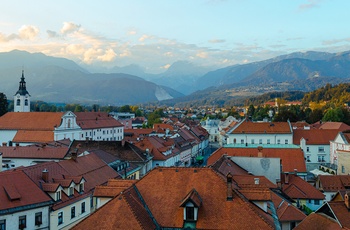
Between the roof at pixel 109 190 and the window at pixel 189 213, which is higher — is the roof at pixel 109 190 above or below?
above

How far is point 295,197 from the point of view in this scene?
45750 millimetres

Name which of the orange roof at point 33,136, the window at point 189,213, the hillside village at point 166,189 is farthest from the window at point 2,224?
the orange roof at point 33,136

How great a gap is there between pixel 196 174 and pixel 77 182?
1727 cm

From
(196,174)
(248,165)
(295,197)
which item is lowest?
(295,197)

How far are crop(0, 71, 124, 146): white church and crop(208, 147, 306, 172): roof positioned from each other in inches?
1457

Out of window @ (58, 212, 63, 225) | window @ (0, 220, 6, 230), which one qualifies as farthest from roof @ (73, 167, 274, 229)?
window @ (58, 212, 63, 225)

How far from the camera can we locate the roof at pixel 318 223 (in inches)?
1233

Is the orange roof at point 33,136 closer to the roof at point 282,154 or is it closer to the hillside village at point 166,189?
the hillside village at point 166,189

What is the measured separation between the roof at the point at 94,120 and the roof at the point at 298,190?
72.9 m

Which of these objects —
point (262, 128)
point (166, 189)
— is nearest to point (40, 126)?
point (262, 128)

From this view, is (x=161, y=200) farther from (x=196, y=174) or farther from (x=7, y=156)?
(x=7, y=156)

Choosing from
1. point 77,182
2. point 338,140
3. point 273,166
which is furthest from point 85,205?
point 338,140

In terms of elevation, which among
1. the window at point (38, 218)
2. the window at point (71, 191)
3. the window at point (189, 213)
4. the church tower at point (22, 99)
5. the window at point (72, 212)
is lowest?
the window at point (72, 212)

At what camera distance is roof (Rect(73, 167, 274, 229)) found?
65.7 ft
